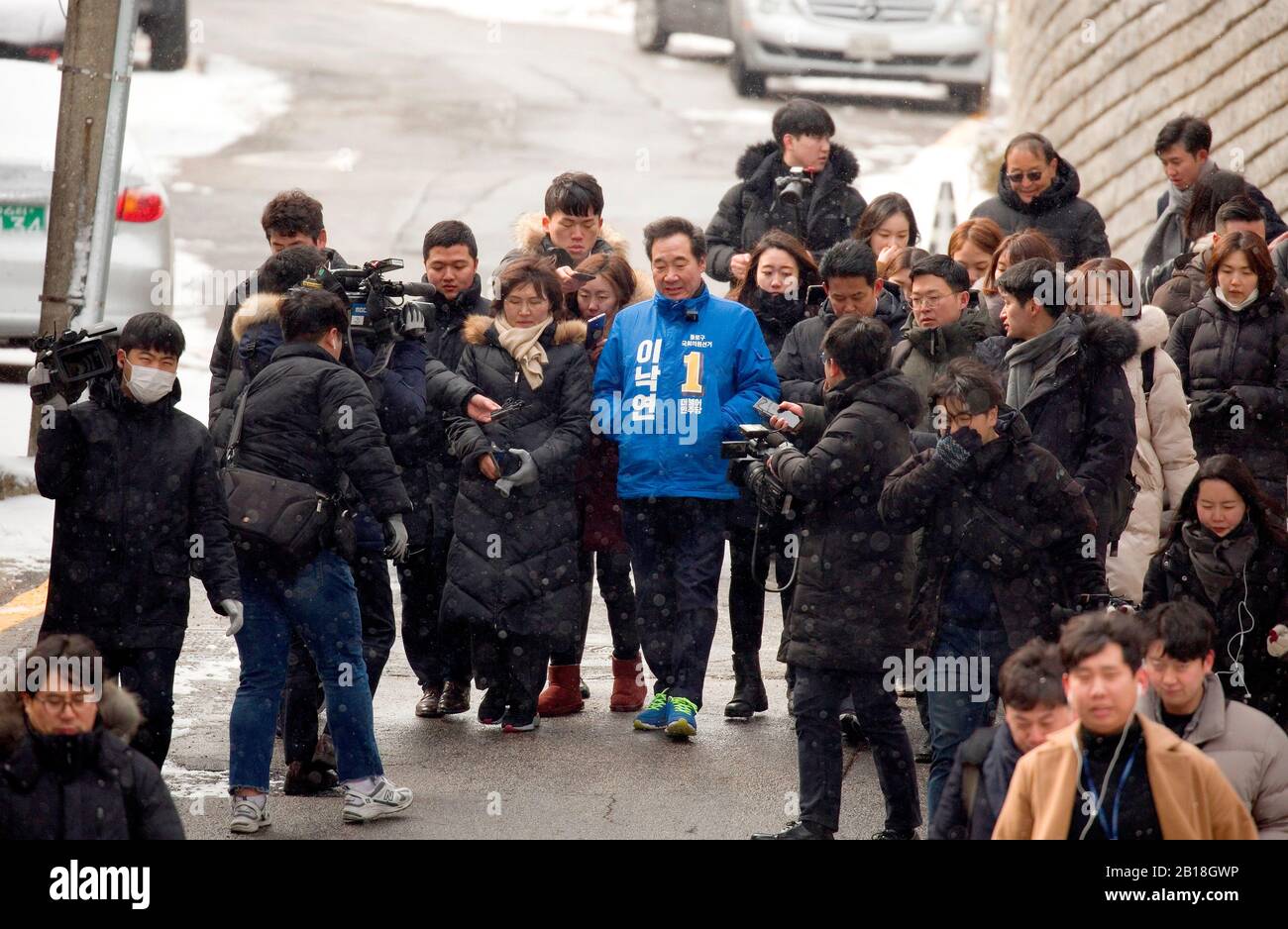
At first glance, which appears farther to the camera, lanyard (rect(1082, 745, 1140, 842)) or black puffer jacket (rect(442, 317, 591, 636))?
black puffer jacket (rect(442, 317, 591, 636))

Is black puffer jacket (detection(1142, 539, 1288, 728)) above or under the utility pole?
under

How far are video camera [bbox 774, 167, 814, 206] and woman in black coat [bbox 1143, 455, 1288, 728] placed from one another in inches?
123

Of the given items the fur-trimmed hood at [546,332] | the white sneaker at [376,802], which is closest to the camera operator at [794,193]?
the fur-trimmed hood at [546,332]

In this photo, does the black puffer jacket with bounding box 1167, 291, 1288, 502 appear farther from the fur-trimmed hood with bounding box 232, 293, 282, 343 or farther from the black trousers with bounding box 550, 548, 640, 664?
the fur-trimmed hood with bounding box 232, 293, 282, 343

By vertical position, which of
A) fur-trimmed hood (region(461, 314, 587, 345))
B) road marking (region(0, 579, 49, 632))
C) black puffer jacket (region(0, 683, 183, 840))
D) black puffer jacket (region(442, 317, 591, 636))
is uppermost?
fur-trimmed hood (region(461, 314, 587, 345))

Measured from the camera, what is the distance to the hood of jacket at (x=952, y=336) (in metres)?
7.24

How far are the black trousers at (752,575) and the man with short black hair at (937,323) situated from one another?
2.45 feet

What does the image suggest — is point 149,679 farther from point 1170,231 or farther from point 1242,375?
point 1170,231

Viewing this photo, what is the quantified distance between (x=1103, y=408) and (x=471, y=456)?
2273mm

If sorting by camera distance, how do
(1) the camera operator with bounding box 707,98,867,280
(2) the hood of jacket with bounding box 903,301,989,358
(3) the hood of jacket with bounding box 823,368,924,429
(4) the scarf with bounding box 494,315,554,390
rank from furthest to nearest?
(1) the camera operator with bounding box 707,98,867,280
(4) the scarf with bounding box 494,315,554,390
(2) the hood of jacket with bounding box 903,301,989,358
(3) the hood of jacket with bounding box 823,368,924,429

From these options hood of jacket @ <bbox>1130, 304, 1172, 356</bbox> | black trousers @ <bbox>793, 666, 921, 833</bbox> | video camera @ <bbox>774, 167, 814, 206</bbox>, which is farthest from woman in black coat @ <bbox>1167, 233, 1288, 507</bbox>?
black trousers @ <bbox>793, 666, 921, 833</bbox>

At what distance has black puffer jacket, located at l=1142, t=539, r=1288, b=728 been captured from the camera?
250 inches

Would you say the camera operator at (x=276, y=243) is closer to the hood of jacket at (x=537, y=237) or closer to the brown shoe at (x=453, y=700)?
the hood of jacket at (x=537, y=237)

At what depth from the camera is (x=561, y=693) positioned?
306 inches
